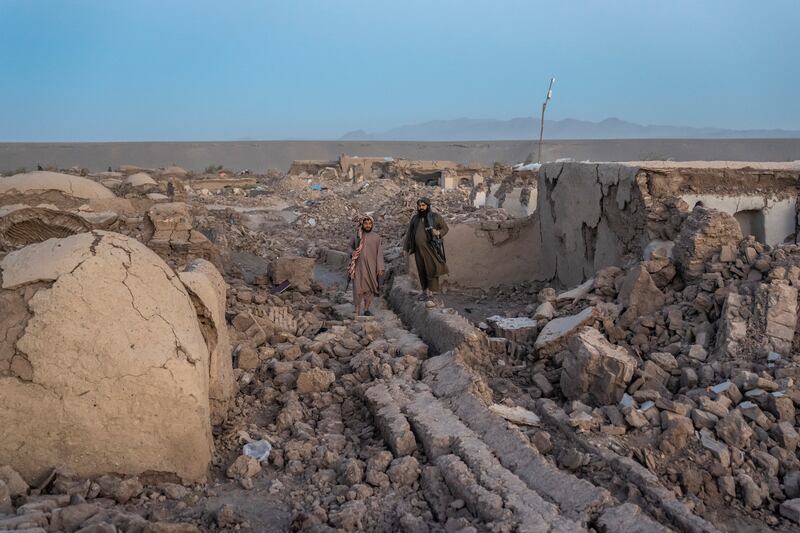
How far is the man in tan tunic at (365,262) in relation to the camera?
8016 mm

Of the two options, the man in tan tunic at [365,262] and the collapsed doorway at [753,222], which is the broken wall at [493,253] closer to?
the man in tan tunic at [365,262]

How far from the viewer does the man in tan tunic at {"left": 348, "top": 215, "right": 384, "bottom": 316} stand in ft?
26.3

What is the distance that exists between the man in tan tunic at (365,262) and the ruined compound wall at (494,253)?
219cm

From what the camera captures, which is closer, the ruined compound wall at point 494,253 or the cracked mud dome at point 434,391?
the cracked mud dome at point 434,391

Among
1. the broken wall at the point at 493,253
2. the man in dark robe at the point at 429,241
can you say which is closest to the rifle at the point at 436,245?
the man in dark robe at the point at 429,241

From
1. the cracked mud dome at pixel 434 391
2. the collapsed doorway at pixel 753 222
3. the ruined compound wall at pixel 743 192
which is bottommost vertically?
the cracked mud dome at pixel 434 391

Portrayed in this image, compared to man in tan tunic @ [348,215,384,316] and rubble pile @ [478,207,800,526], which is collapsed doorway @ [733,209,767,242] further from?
man in tan tunic @ [348,215,384,316]

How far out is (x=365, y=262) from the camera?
8008mm

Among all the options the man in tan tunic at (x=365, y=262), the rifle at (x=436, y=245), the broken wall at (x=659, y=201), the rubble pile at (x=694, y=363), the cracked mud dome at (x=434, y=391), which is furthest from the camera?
the rifle at (x=436, y=245)

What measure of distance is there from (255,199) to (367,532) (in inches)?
763

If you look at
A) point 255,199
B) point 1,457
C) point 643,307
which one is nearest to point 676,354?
point 643,307

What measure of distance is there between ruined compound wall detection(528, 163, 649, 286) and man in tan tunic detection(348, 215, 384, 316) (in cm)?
251

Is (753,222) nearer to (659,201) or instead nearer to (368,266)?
(659,201)

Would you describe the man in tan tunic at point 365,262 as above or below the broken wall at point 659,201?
below
